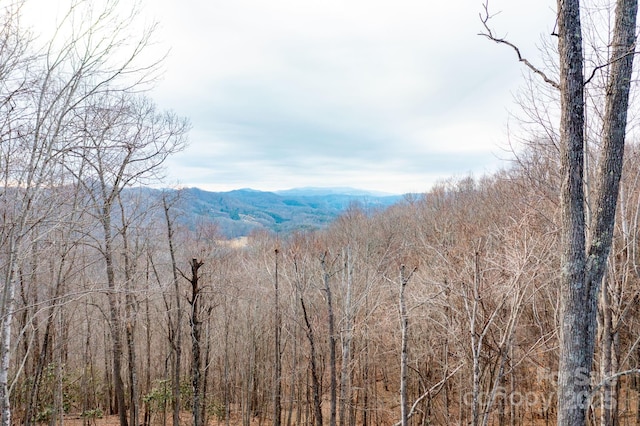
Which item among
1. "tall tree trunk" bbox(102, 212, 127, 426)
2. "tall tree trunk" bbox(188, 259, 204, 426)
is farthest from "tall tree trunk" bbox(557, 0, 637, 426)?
"tall tree trunk" bbox(102, 212, 127, 426)

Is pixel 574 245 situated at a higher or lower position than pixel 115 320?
higher

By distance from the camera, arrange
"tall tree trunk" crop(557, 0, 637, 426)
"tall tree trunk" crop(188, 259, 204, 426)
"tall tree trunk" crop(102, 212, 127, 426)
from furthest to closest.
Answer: "tall tree trunk" crop(102, 212, 127, 426) < "tall tree trunk" crop(188, 259, 204, 426) < "tall tree trunk" crop(557, 0, 637, 426)

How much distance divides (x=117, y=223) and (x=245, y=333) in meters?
7.90

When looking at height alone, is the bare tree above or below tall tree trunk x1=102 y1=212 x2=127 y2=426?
above

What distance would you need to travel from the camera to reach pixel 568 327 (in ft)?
9.37

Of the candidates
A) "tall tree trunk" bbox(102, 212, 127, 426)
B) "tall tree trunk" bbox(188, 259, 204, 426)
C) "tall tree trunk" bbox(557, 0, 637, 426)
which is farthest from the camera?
"tall tree trunk" bbox(102, 212, 127, 426)

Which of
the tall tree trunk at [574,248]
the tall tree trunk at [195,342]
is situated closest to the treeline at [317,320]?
the tall tree trunk at [195,342]

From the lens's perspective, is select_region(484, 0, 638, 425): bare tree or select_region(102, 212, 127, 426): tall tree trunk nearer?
select_region(484, 0, 638, 425): bare tree

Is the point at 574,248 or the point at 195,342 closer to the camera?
the point at 574,248

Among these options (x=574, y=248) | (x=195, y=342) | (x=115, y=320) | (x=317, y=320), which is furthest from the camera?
(x=317, y=320)

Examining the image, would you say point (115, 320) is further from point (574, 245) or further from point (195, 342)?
point (574, 245)

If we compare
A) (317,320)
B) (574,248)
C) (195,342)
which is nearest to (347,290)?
(317,320)

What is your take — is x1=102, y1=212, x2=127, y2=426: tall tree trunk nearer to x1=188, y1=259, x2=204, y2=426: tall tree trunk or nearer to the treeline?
the treeline

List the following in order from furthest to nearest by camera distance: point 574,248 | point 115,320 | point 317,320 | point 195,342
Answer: point 317,320, point 115,320, point 195,342, point 574,248
